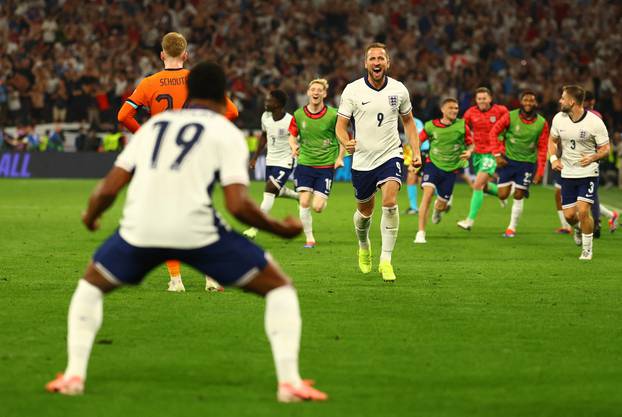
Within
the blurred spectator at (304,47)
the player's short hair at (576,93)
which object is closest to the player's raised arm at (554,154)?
the player's short hair at (576,93)

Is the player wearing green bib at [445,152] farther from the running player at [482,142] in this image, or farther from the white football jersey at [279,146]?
the white football jersey at [279,146]

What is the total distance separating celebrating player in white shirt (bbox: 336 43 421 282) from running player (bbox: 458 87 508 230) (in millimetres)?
7578

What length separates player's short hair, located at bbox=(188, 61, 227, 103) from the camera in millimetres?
6743

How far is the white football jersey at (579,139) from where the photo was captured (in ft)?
50.4

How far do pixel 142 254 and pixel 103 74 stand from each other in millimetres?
32897

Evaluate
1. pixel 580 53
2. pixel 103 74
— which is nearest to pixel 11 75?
pixel 103 74

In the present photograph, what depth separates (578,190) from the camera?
Result: 623 inches

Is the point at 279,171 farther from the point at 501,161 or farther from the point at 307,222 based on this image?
the point at 501,161

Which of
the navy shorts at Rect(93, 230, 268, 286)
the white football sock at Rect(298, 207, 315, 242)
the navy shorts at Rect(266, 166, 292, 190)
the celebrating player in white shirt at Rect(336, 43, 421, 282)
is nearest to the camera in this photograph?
the navy shorts at Rect(93, 230, 268, 286)

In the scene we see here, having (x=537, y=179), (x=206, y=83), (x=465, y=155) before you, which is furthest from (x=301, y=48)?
(x=206, y=83)

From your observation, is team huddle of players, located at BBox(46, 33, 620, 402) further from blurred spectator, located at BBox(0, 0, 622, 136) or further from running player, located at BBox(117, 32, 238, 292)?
blurred spectator, located at BBox(0, 0, 622, 136)

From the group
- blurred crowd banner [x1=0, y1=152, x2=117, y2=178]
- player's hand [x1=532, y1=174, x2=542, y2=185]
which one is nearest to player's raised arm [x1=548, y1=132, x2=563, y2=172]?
player's hand [x1=532, y1=174, x2=542, y2=185]

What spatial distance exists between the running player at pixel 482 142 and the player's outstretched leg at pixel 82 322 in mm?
14365

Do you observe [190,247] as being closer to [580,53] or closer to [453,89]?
[453,89]
